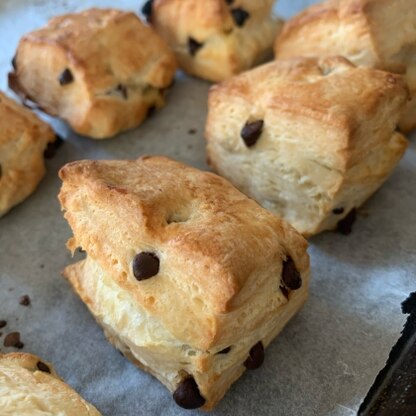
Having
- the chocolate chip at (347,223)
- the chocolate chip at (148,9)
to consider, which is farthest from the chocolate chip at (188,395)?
the chocolate chip at (148,9)

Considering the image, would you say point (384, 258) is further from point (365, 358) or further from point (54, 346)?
point (54, 346)

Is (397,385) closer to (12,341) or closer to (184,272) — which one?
(184,272)

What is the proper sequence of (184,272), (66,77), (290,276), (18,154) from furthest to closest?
(66,77) < (18,154) < (290,276) < (184,272)

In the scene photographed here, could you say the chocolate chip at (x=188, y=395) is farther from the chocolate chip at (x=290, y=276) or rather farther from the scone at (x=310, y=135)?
the scone at (x=310, y=135)

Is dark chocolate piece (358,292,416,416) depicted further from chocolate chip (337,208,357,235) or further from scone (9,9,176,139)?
scone (9,9,176,139)

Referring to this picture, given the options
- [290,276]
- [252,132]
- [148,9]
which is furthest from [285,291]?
[148,9]

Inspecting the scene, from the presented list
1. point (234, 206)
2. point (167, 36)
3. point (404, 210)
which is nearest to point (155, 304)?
point (234, 206)

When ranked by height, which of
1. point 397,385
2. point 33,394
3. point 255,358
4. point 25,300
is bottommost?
point 397,385
